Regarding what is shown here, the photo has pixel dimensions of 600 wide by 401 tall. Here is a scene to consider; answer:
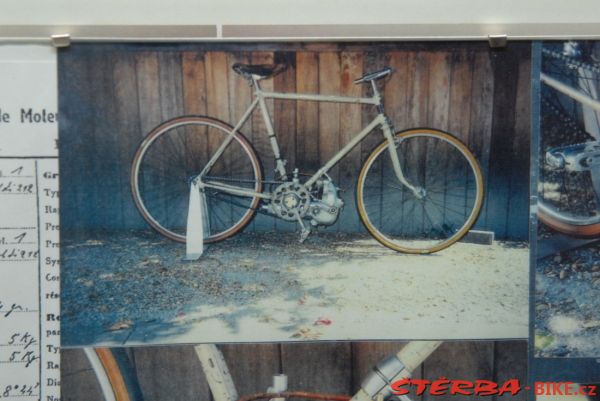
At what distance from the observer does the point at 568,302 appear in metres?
1.79

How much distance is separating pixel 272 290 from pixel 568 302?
94 centimetres

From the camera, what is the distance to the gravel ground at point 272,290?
5.72 feet

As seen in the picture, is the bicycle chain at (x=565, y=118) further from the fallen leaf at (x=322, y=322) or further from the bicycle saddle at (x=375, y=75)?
the fallen leaf at (x=322, y=322)

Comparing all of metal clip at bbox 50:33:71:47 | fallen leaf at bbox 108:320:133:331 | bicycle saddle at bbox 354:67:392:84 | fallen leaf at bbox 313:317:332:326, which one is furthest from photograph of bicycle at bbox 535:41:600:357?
metal clip at bbox 50:33:71:47

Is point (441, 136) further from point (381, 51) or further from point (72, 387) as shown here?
point (72, 387)

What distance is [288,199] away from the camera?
5.79ft

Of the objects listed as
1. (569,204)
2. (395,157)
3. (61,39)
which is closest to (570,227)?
(569,204)

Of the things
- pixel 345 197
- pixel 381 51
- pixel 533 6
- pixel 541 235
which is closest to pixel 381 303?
pixel 345 197

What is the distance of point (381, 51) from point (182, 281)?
93 cm

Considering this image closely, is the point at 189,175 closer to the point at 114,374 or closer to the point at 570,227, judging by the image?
the point at 114,374

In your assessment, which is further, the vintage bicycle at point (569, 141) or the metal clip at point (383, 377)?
the metal clip at point (383, 377)

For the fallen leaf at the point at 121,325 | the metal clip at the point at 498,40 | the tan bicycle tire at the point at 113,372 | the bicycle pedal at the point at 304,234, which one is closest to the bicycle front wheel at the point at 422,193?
the bicycle pedal at the point at 304,234

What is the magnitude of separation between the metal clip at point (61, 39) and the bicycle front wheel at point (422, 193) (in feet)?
3.14

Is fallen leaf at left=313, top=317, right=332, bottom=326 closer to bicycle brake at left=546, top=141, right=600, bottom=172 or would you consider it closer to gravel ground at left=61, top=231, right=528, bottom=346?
gravel ground at left=61, top=231, right=528, bottom=346
